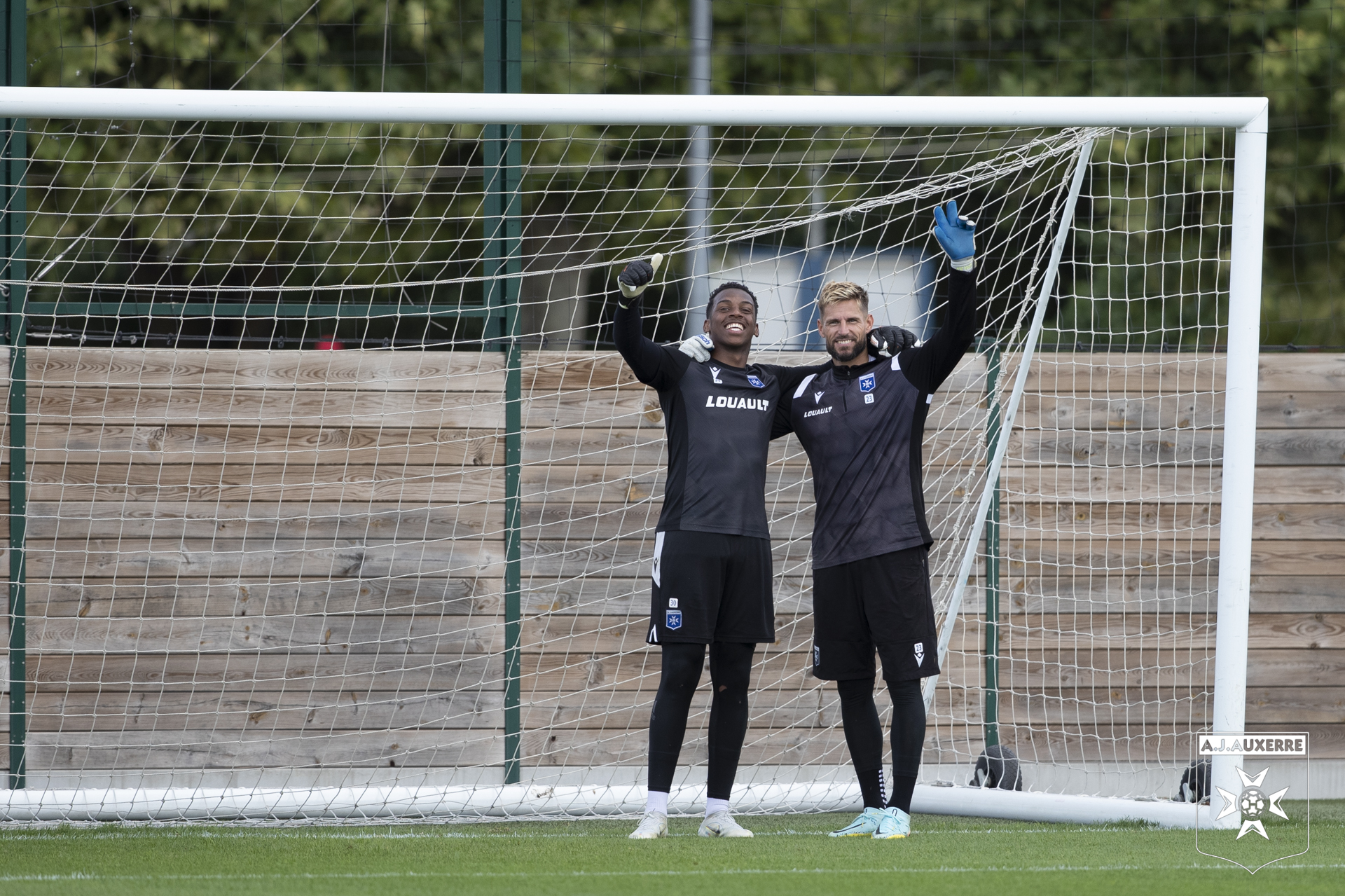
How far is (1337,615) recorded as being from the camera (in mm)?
5945

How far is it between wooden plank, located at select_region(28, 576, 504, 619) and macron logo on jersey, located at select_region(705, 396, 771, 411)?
1630 mm

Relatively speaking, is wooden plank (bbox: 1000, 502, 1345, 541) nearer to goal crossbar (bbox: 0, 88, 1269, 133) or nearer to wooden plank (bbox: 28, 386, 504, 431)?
goal crossbar (bbox: 0, 88, 1269, 133)

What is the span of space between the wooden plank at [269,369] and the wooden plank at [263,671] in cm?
114

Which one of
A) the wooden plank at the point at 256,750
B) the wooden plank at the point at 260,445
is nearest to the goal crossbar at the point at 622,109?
the wooden plank at the point at 260,445

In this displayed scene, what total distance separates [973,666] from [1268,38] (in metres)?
5.10

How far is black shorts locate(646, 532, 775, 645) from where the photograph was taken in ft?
13.9

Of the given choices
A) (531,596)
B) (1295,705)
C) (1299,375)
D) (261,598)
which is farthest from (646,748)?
(1299,375)

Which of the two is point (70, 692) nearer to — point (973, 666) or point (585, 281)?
point (585, 281)

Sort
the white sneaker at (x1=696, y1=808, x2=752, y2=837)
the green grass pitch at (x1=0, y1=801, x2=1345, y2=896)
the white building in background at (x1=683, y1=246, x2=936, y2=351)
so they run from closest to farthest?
the green grass pitch at (x1=0, y1=801, x2=1345, y2=896)
the white sneaker at (x1=696, y1=808, x2=752, y2=837)
the white building in background at (x1=683, y1=246, x2=936, y2=351)

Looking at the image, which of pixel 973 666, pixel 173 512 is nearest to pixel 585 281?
pixel 173 512

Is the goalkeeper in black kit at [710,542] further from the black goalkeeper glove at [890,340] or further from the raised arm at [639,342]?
the black goalkeeper glove at [890,340]

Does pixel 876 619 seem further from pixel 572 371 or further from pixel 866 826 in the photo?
pixel 572 371

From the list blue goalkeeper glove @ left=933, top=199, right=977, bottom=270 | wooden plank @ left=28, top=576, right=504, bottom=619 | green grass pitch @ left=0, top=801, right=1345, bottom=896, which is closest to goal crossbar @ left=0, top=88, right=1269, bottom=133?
blue goalkeeper glove @ left=933, top=199, right=977, bottom=270

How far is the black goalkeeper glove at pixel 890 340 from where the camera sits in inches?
178
